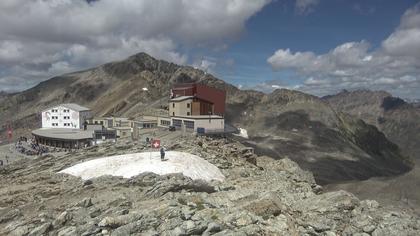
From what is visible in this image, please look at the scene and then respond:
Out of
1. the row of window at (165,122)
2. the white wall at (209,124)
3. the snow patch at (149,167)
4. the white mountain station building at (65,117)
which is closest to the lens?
the snow patch at (149,167)

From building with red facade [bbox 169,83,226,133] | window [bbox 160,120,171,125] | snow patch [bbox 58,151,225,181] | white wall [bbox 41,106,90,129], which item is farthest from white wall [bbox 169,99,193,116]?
snow patch [bbox 58,151,225,181]

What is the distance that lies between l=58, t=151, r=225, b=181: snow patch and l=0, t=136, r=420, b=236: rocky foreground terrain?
1.49m

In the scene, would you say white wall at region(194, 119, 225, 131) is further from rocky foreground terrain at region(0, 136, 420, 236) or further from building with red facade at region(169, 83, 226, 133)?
rocky foreground terrain at region(0, 136, 420, 236)

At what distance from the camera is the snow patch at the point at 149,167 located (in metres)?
32.7

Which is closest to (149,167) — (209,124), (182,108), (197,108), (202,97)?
(209,124)

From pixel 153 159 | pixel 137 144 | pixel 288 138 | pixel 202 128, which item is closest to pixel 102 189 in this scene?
pixel 153 159

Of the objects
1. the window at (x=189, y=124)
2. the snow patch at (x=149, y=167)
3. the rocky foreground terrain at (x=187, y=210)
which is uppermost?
the window at (x=189, y=124)

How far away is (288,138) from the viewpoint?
165375 mm

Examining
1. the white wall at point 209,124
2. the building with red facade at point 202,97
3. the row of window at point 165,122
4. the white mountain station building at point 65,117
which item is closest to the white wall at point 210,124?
the white wall at point 209,124

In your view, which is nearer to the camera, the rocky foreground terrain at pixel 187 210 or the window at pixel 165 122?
the rocky foreground terrain at pixel 187 210

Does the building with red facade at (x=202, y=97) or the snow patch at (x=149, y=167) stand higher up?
the building with red facade at (x=202, y=97)

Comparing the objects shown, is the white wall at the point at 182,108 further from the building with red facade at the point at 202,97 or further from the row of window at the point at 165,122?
the row of window at the point at 165,122

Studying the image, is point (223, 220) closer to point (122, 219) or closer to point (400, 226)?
point (122, 219)

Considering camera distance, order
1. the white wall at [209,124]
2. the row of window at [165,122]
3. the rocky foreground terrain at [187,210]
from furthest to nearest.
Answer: the row of window at [165,122] → the white wall at [209,124] → the rocky foreground terrain at [187,210]
